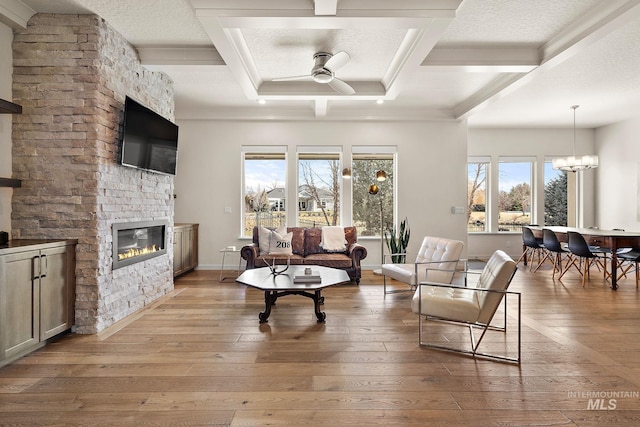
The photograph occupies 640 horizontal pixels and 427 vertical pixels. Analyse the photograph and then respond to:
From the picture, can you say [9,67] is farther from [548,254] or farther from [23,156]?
[548,254]

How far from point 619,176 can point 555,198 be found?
1.21 meters

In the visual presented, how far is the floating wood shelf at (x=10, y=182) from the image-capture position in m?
3.04

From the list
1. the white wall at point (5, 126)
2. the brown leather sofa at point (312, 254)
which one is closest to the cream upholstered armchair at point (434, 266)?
the brown leather sofa at point (312, 254)

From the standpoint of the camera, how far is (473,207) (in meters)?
8.06

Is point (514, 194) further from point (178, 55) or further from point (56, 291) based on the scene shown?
point (56, 291)

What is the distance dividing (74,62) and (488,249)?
8171 millimetres

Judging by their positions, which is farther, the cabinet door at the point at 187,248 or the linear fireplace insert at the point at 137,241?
the cabinet door at the point at 187,248

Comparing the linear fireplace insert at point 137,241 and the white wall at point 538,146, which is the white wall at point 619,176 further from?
the linear fireplace insert at point 137,241

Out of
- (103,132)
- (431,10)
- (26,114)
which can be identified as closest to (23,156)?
(26,114)

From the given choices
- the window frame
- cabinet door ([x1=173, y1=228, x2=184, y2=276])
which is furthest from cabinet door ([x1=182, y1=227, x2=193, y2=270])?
the window frame

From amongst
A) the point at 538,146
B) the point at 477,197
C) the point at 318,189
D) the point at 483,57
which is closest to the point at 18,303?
the point at 318,189

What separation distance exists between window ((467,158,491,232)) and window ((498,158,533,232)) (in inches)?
13.1

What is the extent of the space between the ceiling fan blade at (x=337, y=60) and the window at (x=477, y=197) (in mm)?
5401

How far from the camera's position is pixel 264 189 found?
6.71 m
